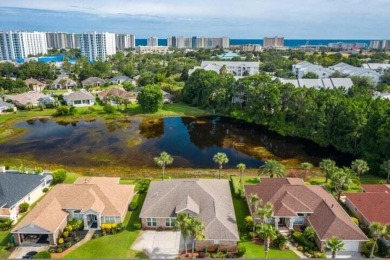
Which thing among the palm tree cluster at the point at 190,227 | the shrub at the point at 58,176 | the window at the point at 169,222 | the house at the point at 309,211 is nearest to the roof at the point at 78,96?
the shrub at the point at 58,176

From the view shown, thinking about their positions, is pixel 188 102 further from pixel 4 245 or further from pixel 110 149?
pixel 4 245

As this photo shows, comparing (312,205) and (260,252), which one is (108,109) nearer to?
(312,205)

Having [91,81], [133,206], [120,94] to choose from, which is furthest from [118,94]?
[133,206]

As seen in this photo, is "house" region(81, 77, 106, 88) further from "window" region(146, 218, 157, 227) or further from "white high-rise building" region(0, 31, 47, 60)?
"white high-rise building" region(0, 31, 47, 60)

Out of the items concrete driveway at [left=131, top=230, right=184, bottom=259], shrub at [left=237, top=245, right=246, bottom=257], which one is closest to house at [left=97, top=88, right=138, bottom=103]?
concrete driveway at [left=131, top=230, right=184, bottom=259]

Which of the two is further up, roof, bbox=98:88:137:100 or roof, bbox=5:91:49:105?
roof, bbox=98:88:137:100

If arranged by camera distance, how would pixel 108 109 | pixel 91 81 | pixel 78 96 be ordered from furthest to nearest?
1. pixel 91 81
2. pixel 78 96
3. pixel 108 109

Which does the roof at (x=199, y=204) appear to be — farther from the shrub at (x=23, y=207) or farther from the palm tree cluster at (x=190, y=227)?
the shrub at (x=23, y=207)
